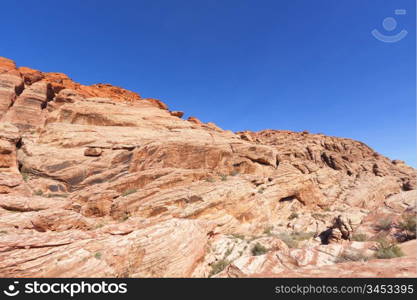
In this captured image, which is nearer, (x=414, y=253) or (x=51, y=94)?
(x=414, y=253)

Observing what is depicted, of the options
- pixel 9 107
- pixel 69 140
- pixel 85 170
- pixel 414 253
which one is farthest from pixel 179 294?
pixel 9 107

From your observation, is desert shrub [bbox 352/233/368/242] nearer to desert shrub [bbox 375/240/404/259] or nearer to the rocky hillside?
the rocky hillside

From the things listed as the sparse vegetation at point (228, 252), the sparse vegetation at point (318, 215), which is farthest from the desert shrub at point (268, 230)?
the sparse vegetation at point (318, 215)

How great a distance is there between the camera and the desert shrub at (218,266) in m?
9.10

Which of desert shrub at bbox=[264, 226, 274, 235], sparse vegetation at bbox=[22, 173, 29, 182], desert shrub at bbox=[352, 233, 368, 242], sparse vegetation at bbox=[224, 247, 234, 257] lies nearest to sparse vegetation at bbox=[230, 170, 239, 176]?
desert shrub at bbox=[264, 226, 274, 235]

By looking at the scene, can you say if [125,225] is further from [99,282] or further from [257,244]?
[257,244]

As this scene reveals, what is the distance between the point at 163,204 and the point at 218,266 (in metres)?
5.83

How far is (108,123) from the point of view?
2189 cm

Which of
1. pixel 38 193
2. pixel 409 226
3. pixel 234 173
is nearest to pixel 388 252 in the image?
pixel 409 226

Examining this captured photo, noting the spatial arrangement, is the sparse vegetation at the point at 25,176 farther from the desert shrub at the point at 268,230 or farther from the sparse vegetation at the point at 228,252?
the desert shrub at the point at 268,230

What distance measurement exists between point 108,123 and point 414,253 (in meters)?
24.6

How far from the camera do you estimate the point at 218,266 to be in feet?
30.8

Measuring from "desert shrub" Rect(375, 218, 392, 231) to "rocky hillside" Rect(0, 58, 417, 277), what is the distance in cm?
6

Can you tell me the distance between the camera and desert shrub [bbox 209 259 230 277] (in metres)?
9.10
